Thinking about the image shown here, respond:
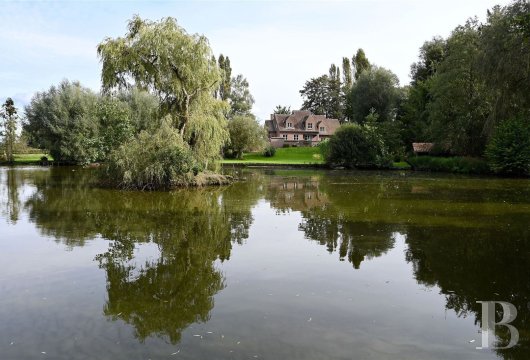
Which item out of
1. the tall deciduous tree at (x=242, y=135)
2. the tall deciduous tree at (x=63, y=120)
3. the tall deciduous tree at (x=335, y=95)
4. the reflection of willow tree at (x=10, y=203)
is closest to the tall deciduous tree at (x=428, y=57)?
the tall deciduous tree at (x=242, y=135)

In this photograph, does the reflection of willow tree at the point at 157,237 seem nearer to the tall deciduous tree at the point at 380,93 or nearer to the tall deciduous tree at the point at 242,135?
the tall deciduous tree at the point at 242,135

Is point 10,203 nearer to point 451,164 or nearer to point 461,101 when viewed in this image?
point 451,164

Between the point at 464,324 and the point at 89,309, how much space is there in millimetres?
5454

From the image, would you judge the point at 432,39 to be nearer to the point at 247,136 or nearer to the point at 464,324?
the point at 247,136

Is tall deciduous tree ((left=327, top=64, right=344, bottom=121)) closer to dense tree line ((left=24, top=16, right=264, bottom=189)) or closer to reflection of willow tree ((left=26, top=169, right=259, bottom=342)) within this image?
dense tree line ((left=24, top=16, right=264, bottom=189))

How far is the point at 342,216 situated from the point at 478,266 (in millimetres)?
6849

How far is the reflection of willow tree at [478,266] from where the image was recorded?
265 inches

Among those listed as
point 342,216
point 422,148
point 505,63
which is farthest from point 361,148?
point 342,216

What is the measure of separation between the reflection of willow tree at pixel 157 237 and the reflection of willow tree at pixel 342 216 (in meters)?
2.02

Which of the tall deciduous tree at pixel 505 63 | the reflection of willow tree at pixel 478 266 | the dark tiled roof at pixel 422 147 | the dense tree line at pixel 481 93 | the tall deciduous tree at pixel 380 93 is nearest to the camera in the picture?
the reflection of willow tree at pixel 478 266

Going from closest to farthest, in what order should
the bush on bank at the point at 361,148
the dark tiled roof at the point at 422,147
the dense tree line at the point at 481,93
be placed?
the dense tree line at the point at 481,93, the bush on bank at the point at 361,148, the dark tiled roof at the point at 422,147

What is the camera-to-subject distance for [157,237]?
39.0ft

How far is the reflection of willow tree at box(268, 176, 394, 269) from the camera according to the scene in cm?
1099

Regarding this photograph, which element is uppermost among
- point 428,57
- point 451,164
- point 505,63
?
point 428,57
